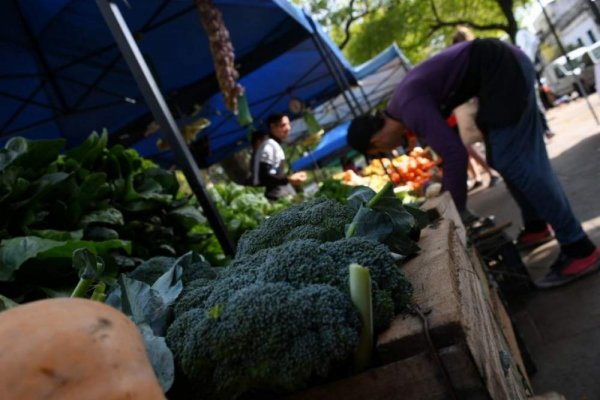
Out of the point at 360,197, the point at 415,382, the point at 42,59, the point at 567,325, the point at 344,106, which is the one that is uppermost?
the point at 42,59

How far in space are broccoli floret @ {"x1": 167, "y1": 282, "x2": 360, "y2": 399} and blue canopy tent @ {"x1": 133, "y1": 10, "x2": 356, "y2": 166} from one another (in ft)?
20.9

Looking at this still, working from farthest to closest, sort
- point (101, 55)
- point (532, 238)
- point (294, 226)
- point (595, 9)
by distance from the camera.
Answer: point (101, 55) < point (595, 9) < point (532, 238) < point (294, 226)

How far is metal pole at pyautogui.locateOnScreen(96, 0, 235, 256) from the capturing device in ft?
9.05

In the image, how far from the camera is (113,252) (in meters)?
2.25

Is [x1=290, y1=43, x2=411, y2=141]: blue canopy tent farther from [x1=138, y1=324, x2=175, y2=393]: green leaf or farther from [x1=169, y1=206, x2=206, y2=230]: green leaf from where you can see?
[x1=138, y1=324, x2=175, y2=393]: green leaf

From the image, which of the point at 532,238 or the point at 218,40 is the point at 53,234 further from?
the point at 532,238

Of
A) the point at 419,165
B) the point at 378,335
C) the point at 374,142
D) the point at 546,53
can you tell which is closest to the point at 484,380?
the point at 378,335

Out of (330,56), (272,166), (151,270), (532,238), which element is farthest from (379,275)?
(330,56)

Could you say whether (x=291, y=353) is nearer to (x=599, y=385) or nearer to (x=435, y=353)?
(x=435, y=353)

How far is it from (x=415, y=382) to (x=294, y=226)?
2.22 feet

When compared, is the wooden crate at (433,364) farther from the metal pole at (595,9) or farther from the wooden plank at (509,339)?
the metal pole at (595,9)

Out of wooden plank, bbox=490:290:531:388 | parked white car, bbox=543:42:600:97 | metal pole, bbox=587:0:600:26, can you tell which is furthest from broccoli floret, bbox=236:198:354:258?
parked white car, bbox=543:42:600:97

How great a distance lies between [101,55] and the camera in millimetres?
6156

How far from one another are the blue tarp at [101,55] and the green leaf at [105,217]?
3.44 meters
